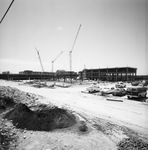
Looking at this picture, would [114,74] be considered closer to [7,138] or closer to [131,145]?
[131,145]

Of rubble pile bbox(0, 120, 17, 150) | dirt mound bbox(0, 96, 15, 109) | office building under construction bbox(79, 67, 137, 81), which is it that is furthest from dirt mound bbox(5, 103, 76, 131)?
office building under construction bbox(79, 67, 137, 81)

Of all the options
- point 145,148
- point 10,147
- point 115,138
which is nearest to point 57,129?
point 10,147

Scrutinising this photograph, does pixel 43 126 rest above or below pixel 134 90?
below

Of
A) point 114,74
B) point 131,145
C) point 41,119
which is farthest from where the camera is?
point 114,74

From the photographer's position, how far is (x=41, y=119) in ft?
23.8

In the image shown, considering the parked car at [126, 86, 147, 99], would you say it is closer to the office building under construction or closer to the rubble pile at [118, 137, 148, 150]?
the rubble pile at [118, 137, 148, 150]

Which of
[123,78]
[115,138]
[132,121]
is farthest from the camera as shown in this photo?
[123,78]

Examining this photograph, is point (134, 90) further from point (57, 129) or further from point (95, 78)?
point (95, 78)

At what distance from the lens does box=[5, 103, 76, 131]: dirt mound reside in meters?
6.80

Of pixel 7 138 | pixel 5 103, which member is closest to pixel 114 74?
pixel 5 103

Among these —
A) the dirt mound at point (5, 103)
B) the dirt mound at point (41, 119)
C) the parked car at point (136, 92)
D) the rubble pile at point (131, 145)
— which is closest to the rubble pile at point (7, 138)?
the dirt mound at point (41, 119)

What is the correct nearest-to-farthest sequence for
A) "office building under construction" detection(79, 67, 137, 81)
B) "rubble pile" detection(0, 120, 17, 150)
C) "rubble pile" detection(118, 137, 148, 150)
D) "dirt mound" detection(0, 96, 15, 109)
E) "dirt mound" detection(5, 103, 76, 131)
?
"rubble pile" detection(118, 137, 148, 150), "rubble pile" detection(0, 120, 17, 150), "dirt mound" detection(5, 103, 76, 131), "dirt mound" detection(0, 96, 15, 109), "office building under construction" detection(79, 67, 137, 81)

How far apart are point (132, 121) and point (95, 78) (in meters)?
70.7

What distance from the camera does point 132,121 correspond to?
27.8 feet
